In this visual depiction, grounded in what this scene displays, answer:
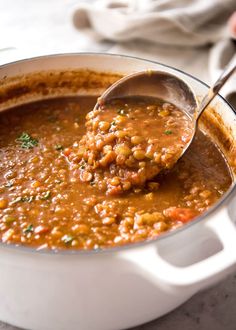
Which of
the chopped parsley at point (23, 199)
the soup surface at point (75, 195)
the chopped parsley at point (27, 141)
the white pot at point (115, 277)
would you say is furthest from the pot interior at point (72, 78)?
the white pot at point (115, 277)

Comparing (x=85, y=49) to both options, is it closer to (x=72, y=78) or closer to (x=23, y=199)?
(x=72, y=78)

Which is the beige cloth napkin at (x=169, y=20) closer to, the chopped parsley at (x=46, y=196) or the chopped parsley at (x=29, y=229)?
the chopped parsley at (x=46, y=196)

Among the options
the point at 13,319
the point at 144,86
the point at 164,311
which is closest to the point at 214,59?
the point at 144,86

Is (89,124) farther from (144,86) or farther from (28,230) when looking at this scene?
(28,230)

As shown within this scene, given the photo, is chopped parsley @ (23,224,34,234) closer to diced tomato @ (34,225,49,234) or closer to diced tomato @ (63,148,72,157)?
diced tomato @ (34,225,49,234)

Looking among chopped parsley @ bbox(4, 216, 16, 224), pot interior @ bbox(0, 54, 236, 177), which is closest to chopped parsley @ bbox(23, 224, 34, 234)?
chopped parsley @ bbox(4, 216, 16, 224)

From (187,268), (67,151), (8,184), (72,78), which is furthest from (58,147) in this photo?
(187,268)
